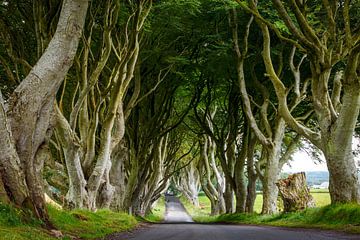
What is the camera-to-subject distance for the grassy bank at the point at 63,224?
297 inches

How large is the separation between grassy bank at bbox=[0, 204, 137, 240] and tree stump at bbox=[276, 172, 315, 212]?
6465mm

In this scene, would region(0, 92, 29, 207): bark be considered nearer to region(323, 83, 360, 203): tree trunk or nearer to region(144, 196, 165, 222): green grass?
region(323, 83, 360, 203): tree trunk

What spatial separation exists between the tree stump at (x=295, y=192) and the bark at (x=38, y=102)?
11.5 m

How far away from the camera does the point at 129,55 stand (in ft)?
53.2

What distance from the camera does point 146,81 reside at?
79.0 ft

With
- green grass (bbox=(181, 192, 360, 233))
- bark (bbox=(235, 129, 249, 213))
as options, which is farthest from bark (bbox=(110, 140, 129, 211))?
bark (bbox=(235, 129, 249, 213))

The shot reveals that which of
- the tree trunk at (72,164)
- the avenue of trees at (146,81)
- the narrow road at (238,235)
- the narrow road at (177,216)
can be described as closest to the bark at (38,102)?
the avenue of trees at (146,81)

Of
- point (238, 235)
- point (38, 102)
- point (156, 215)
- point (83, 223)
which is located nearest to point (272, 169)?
point (238, 235)

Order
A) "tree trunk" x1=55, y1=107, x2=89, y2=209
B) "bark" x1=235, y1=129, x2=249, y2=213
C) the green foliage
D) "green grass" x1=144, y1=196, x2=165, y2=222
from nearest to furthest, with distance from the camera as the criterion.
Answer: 1. the green foliage
2. "tree trunk" x1=55, y1=107, x2=89, y2=209
3. "bark" x1=235, y1=129, x2=249, y2=213
4. "green grass" x1=144, y1=196, x2=165, y2=222

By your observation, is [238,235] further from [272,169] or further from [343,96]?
[272,169]

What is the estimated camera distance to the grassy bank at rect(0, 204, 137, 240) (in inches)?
297

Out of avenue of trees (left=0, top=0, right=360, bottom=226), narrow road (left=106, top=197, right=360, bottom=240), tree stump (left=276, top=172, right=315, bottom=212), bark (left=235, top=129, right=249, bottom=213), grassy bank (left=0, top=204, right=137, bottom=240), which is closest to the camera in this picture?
grassy bank (left=0, top=204, right=137, bottom=240)

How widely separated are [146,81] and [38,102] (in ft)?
49.0

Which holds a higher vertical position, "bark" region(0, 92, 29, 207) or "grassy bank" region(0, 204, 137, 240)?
"bark" region(0, 92, 29, 207)
